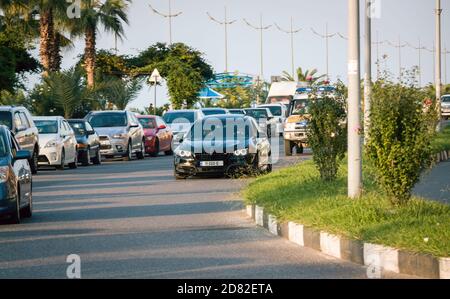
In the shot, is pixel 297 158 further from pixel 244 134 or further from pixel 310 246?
pixel 310 246

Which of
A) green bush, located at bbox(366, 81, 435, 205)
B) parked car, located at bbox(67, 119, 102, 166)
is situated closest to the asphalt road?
green bush, located at bbox(366, 81, 435, 205)

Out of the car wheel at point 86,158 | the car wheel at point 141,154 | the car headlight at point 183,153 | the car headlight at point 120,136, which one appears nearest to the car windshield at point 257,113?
the car wheel at point 141,154

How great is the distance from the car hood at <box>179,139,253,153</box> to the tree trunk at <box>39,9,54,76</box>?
94.9ft

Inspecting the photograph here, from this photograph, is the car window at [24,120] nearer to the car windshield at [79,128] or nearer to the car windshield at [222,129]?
the car windshield at [222,129]

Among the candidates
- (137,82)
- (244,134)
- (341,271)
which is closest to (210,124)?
(244,134)

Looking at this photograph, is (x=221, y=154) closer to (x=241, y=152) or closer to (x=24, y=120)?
(x=241, y=152)

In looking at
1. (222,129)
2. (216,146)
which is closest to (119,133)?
(222,129)

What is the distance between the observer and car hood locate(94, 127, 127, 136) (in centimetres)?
4000

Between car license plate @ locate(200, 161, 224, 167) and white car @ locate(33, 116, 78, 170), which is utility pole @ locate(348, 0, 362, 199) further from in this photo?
white car @ locate(33, 116, 78, 170)

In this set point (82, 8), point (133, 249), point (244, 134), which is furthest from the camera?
point (82, 8)

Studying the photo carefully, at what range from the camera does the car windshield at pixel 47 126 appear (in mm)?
34125

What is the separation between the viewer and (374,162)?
15.5 m

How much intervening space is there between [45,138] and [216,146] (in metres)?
7.67

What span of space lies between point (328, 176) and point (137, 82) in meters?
47.6
